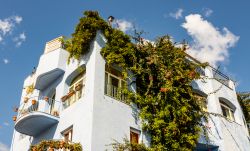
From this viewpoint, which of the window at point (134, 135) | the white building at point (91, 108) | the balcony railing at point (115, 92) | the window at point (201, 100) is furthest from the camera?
the window at point (201, 100)

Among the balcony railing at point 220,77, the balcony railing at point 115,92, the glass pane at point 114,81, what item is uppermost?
the balcony railing at point 220,77

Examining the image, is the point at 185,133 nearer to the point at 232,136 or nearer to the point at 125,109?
the point at 125,109

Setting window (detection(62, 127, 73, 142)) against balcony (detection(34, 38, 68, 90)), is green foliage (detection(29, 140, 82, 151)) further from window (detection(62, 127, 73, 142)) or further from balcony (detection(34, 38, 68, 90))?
balcony (detection(34, 38, 68, 90))

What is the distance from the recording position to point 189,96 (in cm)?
1780

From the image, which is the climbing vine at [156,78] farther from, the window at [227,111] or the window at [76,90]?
the window at [227,111]

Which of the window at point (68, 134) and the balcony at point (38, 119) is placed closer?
the window at point (68, 134)

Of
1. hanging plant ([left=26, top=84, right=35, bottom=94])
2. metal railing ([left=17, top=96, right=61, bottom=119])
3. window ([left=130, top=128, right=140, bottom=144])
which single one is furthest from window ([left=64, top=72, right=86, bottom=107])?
hanging plant ([left=26, top=84, right=35, bottom=94])

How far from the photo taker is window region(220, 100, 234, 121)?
2125cm

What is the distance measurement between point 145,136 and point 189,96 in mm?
4020

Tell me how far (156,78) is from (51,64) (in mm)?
6017

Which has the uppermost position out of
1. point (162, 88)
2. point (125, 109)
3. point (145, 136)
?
point (162, 88)

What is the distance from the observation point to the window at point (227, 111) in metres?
21.2

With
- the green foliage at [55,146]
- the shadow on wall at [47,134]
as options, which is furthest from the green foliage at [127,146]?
the shadow on wall at [47,134]

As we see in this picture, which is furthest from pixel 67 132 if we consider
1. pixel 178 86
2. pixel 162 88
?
pixel 178 86
